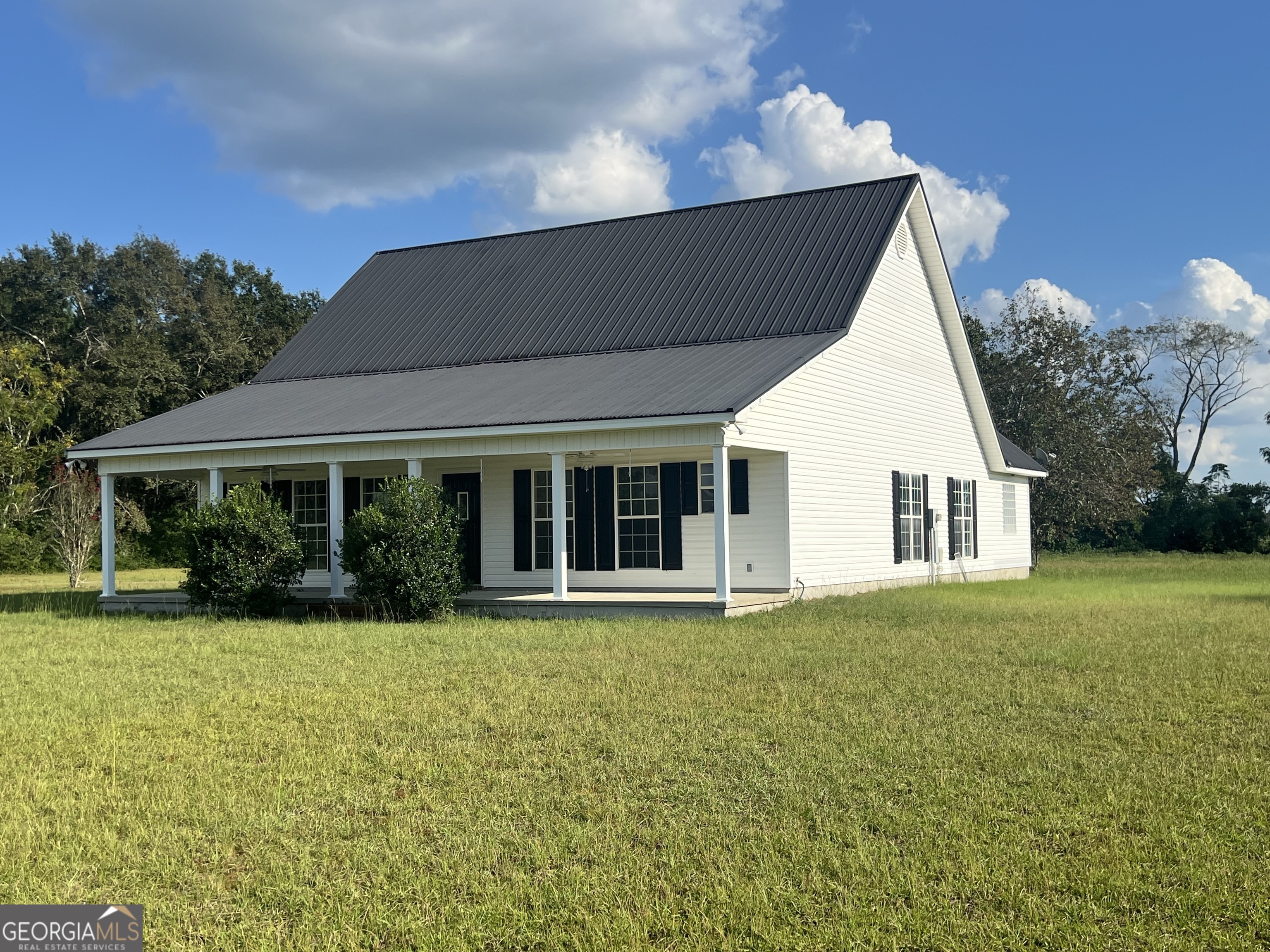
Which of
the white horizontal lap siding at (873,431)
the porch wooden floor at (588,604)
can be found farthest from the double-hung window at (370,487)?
the white horizontal lap siding at (873,431)

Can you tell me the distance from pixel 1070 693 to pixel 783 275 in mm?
12894

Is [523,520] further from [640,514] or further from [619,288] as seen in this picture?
[619,288]

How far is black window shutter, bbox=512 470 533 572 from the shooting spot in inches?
747

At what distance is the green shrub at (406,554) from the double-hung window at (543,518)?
272 centimetres

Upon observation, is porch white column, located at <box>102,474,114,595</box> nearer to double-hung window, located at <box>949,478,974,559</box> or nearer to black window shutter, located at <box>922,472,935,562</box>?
black window shutter, located at <box>922,472,935,562</box>

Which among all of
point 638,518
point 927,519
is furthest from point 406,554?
point 927,519

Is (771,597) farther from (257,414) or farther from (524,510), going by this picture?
(257,414)

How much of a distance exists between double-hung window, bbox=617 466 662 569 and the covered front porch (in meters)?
0.02

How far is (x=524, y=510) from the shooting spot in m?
19.1

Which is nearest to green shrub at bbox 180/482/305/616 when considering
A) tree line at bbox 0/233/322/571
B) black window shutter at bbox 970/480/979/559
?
tree line at bbox 0/233/322/571

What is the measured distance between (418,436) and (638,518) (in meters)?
3.83

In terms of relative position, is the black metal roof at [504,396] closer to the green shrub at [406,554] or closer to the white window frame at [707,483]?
the green shrub at [406,554]

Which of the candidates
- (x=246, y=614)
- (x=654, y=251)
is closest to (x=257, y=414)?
(x=246, y=614)

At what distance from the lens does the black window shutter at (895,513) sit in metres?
20.7
